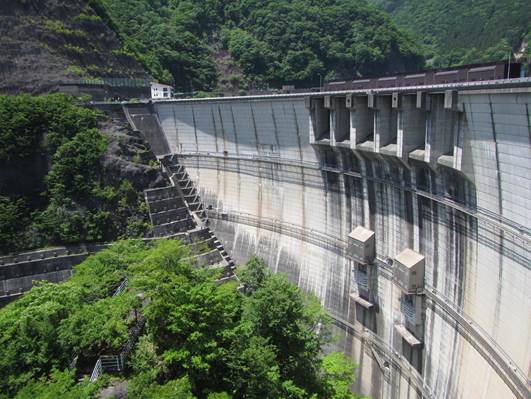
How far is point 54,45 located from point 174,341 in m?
37.7

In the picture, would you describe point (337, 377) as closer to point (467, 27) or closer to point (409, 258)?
point (409, 258)

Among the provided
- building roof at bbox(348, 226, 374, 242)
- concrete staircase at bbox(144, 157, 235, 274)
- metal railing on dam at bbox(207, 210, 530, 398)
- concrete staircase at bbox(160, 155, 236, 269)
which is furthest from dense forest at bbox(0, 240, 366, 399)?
concrete staircase at bbox(160, 155, 236, 269)

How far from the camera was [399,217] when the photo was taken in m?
22.6

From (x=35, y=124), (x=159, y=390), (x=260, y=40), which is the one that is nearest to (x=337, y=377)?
(x=159, y=390)

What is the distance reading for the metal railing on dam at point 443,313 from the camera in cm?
1516

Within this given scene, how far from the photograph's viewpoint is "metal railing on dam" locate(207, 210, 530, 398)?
15.2 meters

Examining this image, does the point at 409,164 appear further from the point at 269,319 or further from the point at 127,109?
the point at 127,109

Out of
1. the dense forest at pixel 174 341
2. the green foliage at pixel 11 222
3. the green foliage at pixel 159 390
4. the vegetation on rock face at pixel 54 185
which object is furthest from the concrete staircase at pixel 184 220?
the green foliage at pixel 159 390

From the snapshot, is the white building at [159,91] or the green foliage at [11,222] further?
the white building at [159,91]

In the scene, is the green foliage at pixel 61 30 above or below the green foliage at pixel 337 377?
above

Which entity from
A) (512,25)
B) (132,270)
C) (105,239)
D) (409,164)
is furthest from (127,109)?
(512,25)

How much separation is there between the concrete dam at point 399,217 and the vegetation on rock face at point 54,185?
773 cm

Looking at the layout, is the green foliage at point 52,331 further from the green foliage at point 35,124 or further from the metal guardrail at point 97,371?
the green foliage at point 35,124

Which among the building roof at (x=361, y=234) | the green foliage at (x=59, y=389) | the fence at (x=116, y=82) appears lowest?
the green foliage at (x=59, y=389)
